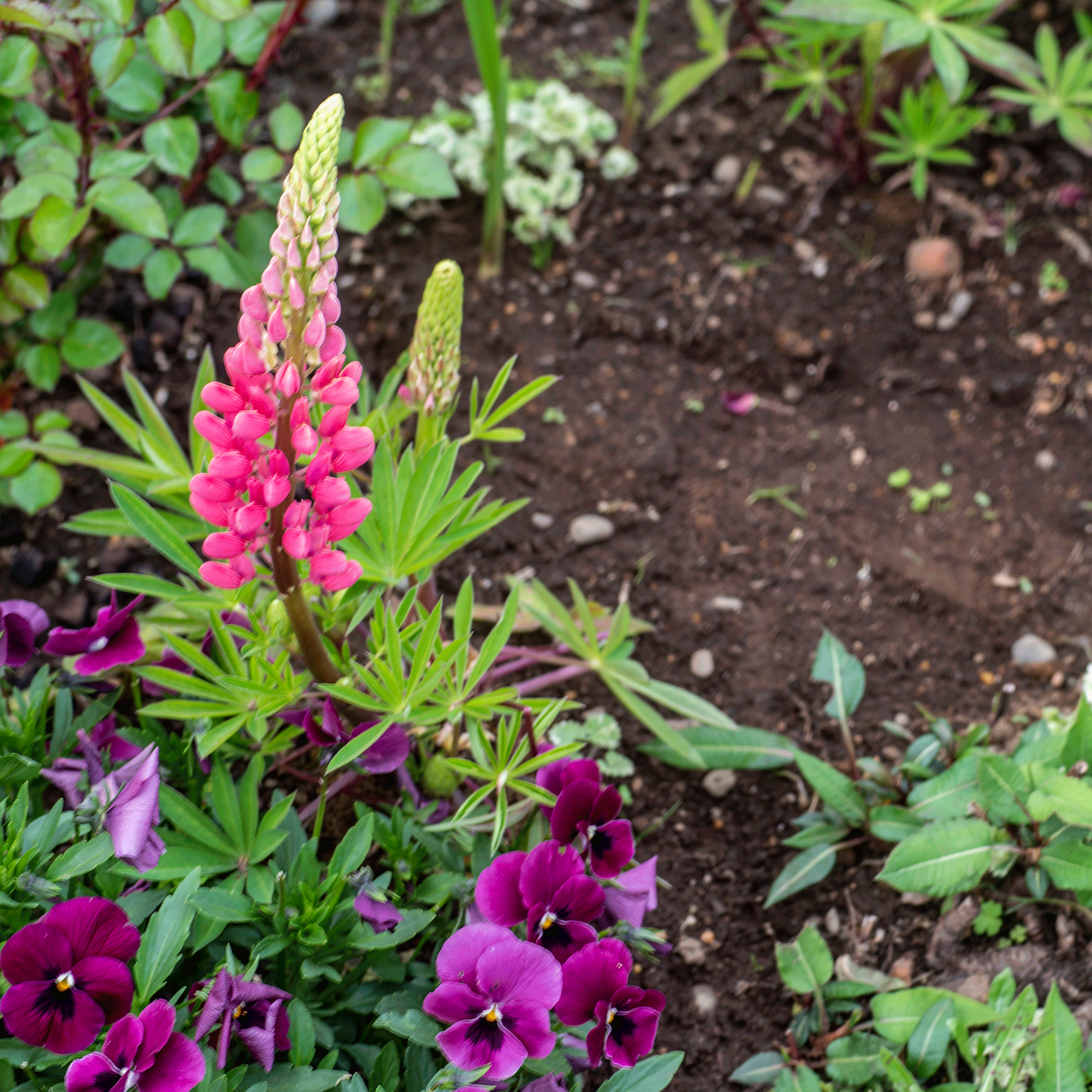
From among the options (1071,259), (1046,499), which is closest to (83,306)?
(1046,499)

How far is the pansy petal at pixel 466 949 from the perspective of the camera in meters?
1.28

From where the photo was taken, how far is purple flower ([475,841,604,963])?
135cm

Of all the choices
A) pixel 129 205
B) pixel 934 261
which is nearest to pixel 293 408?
pixel 129 205

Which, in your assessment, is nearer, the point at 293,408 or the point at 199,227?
the point at 293,408

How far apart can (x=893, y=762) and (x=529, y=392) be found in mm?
1093

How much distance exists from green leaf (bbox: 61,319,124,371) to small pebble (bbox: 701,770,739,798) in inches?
61.2

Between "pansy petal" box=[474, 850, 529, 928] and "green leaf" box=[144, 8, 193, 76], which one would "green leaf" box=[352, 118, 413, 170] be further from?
"pansy petal" box=[474, 850, 529, 928]

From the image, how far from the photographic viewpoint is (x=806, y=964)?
178 cm

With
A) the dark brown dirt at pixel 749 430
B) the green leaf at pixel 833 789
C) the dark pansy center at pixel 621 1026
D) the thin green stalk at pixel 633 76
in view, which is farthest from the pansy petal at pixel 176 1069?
the thin green stalk at pixel 633 76

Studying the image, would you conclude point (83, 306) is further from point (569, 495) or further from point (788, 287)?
point (788, 287)

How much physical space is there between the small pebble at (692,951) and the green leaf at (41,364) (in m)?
1.72

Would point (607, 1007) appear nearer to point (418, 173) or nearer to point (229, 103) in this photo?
point (418, 173)

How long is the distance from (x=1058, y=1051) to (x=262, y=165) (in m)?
2.14

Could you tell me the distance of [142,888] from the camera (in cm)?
148
